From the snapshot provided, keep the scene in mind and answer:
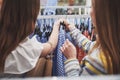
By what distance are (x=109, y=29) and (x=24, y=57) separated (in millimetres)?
497

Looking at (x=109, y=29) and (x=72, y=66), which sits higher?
(x=109, y=29)

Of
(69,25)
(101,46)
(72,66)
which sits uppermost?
(69,25)

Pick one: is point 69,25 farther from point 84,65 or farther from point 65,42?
point 84,65

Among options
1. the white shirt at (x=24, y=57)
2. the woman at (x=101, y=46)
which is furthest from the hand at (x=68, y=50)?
the white shirt at (x=24, y=57)

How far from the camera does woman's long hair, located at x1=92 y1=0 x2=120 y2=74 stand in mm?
1261

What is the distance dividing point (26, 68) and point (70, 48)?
27 centimetres

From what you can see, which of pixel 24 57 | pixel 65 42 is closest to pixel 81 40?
pixel 65 42

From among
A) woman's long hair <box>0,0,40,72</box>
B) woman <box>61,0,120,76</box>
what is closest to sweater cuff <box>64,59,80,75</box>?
woman <box>61,0,120,76</box>

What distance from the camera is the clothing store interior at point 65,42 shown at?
1.22m

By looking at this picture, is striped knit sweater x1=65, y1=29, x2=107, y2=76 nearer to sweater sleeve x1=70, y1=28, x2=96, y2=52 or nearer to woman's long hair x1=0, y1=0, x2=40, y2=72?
sweater sleeve x1=70, y1=28, x2=96, y2=52

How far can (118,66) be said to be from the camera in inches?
50.2

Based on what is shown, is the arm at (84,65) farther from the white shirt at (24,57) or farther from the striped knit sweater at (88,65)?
the white shirt at (24,57)

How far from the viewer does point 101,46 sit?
127 centimetres

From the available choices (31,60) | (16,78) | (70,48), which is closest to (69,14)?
(70,48)
